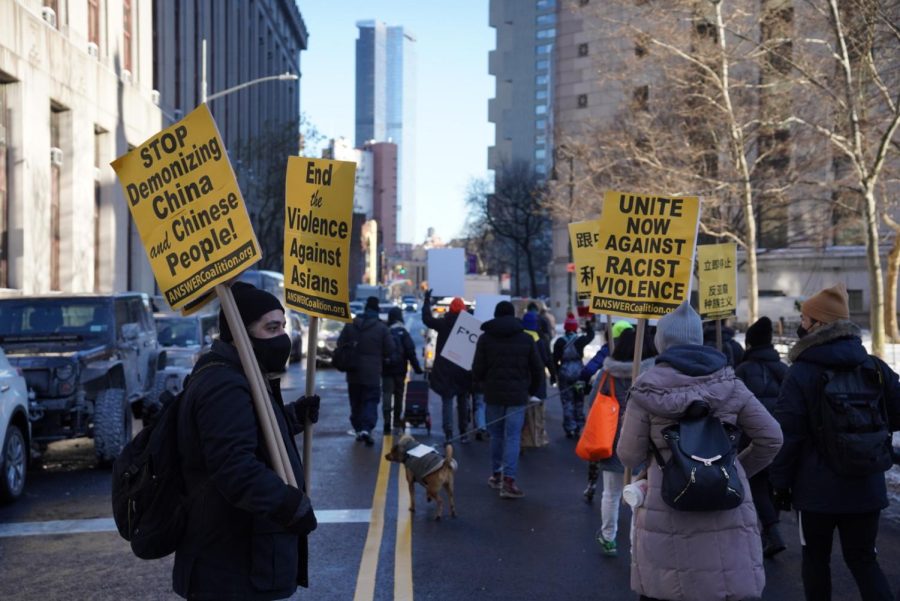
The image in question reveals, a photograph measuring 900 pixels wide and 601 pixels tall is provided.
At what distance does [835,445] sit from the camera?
5.66 metres

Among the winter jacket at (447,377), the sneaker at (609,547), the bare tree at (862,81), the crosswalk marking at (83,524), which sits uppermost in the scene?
the bare tree at (862,81)

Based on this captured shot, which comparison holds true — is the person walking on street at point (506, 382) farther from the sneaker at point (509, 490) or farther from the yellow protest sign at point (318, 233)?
the yellow protest sign at point (318, 233)

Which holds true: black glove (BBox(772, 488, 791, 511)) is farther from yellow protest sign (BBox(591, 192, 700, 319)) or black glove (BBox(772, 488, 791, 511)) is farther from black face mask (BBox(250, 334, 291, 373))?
black face mask (BBox(250, 334, 291, 373))

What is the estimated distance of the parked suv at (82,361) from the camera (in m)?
12.1

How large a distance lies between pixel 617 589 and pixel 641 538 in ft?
9.17

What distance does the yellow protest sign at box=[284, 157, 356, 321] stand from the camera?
629cm

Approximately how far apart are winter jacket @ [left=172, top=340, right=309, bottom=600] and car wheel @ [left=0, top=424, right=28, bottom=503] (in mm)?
6818

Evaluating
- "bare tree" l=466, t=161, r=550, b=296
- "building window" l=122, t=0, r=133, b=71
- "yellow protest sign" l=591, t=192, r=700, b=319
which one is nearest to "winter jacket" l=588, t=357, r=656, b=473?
"yellow protest sign" l=591, t=192, r=700, b=319

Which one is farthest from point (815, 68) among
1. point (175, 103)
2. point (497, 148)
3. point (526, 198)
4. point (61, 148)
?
point (497, 148)

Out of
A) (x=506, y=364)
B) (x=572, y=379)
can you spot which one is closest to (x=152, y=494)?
(x=506, y=364)

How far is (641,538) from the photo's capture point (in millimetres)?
4723

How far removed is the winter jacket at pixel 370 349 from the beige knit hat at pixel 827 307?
9.57m

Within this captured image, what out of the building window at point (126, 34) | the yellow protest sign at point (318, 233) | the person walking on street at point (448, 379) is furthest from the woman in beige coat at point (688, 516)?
the building window at point (126, 34)

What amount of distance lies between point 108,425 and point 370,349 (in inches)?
156
